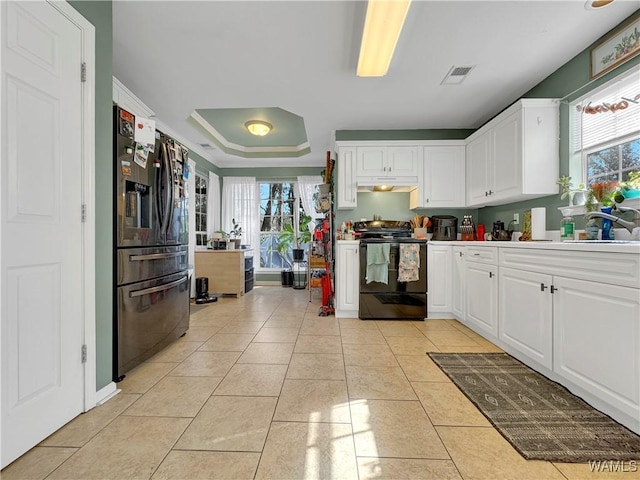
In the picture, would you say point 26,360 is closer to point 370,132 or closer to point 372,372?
point 372,372

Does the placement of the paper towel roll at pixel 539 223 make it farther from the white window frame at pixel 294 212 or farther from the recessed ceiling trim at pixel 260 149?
the white window frame at pixel 294 212

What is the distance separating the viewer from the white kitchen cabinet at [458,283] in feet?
10.9

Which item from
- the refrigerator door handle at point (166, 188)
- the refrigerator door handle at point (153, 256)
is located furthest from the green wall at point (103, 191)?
the refrigerator door handle at point (166, 188)

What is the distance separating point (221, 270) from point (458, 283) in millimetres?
3614

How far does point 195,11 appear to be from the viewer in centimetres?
199

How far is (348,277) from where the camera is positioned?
3668 mm

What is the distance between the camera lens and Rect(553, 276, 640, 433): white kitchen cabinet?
1392 mm

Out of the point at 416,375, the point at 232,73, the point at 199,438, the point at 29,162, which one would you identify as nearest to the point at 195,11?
the point at 232,73

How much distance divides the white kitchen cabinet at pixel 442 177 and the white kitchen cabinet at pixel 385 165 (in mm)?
134

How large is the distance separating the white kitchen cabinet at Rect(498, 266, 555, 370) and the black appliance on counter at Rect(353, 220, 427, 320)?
105 centimetres

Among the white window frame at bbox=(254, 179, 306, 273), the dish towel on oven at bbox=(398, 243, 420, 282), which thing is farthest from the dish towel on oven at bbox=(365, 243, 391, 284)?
the white window frame at bbox=(254, 179, 306, 273)

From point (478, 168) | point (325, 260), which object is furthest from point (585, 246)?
point (325, 260)

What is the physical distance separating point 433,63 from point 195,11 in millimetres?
1906

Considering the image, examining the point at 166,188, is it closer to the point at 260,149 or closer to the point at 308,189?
the point at 260,149
